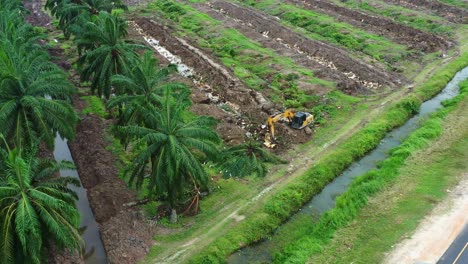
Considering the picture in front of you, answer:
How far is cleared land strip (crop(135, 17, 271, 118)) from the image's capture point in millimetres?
42281

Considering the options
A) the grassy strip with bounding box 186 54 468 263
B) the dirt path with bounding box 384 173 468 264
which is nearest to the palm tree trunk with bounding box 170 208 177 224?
the grassy strip with bounding box 186 54 468 263

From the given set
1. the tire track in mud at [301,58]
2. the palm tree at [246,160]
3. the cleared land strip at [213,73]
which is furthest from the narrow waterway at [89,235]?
the tire track in mud at [301,58]

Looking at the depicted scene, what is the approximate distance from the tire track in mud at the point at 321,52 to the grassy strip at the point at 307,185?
4.63m

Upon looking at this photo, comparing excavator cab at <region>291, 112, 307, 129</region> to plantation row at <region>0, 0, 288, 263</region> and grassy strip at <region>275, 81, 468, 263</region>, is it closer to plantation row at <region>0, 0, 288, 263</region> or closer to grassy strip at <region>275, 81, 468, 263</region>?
plantation row at <region>0, 0, 288, 263</region>

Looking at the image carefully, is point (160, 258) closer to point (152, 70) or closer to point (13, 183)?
point (13, 183)

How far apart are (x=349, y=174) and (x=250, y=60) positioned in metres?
23.4

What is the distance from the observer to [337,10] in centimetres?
6975

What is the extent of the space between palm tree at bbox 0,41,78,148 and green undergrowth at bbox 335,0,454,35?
5061 centimetres

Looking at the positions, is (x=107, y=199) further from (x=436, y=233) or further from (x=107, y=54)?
(x=436, y=233)

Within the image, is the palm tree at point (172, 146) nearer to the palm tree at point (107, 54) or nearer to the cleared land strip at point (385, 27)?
the palm tree at point (107, 54)

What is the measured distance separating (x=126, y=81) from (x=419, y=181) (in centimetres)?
2133

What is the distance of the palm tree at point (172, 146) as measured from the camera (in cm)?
2403

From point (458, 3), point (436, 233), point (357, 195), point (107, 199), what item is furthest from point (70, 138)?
point (458, 3)

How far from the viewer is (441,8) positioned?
6788 cm
